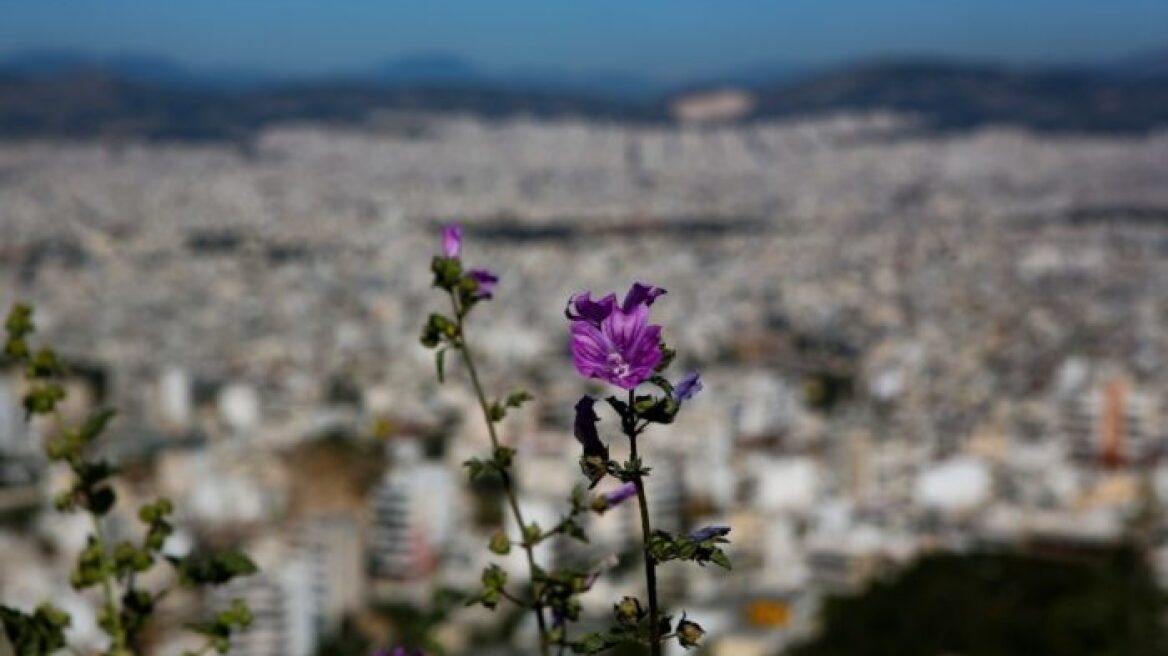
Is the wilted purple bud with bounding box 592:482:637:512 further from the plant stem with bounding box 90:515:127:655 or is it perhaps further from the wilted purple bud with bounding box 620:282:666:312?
the plant stem with bounding box 90:515:127:655

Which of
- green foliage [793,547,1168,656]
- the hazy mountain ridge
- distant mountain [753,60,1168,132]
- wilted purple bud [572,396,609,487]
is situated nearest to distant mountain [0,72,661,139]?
the hazy mountain ridge

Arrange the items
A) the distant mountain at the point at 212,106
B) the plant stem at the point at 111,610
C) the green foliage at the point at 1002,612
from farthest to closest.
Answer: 1. the distant mountain at the point at 212,106
2. the green foliage at the point at 1002,612
3. the plant stem at the point at 111,610

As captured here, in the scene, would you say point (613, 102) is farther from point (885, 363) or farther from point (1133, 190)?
point (885, 363)

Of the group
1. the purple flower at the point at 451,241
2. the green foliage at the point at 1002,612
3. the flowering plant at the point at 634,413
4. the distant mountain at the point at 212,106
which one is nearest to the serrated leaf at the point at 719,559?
the flowering plant at the point at 634,413

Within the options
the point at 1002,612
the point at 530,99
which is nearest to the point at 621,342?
the point at 1002,612

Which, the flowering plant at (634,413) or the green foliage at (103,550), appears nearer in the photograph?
the flowering plant at (634,413)

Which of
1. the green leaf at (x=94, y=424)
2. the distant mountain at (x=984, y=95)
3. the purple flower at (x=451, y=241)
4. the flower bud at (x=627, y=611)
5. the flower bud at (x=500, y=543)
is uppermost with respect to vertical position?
the distant mountain at (x=984, y=95)

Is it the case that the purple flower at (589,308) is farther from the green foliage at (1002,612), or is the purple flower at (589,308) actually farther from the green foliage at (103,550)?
the green foliage at (1002,612)

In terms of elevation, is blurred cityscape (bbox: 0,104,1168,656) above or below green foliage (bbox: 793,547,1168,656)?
above

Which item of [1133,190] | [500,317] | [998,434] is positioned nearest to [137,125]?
[500,317]
